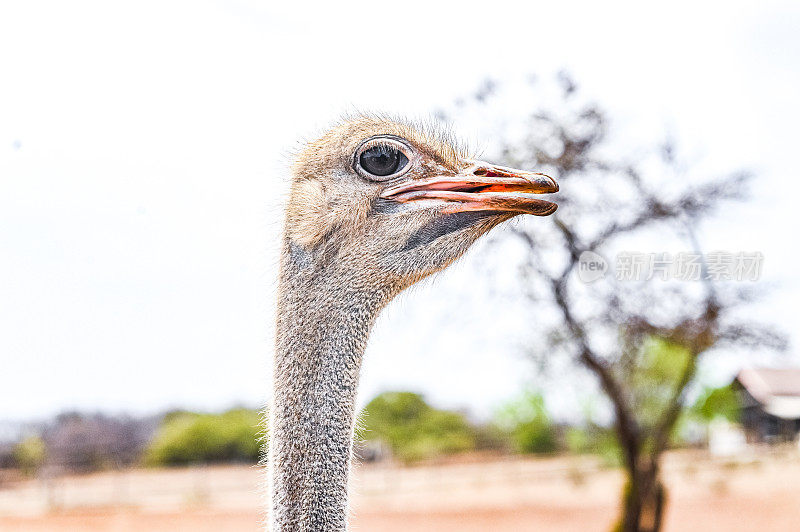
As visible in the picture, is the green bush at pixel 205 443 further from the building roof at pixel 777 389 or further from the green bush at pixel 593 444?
the building roof at pixel 777 389

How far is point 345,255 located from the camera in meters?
2.33

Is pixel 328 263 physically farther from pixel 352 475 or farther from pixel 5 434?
pixel 5 434

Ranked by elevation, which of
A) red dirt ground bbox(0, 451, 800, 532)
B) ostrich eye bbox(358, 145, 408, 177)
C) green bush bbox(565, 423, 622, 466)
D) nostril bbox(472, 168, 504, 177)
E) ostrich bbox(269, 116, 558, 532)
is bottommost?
red dirt ground bbox(0, 451, 800, 532)

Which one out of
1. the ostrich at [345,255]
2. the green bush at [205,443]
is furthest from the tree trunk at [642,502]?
the green bush at [205,443]

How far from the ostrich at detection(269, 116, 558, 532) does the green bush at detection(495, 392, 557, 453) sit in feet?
83.0

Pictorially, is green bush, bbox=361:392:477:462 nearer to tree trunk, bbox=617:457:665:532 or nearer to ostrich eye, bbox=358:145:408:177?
tree trunk, bbox=617:457:665:532

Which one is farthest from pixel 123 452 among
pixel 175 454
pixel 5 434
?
pixel 5 434

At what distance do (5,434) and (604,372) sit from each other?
26.3 m

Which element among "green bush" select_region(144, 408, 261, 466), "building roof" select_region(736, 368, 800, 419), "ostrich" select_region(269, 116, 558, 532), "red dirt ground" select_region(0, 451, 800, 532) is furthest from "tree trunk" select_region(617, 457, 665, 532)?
"green bush" select_region(144, 408, 261, 466)

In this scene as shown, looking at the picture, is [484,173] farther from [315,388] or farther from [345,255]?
[315,388]

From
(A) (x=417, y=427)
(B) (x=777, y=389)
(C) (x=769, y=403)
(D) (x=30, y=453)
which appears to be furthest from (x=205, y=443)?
(B) (x=777, y=389)

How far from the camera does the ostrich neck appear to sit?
7.07ft

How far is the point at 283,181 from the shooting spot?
257 cm

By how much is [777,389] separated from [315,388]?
19.7 m
